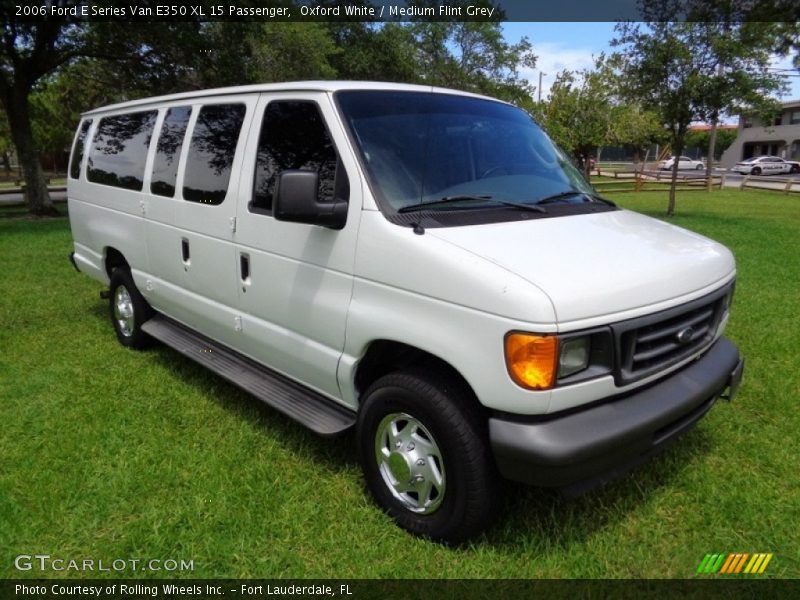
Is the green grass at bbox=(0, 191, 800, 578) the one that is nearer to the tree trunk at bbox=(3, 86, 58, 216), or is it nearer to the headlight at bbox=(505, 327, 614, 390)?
the headlight at bbox=(505, 327, 614, 390)

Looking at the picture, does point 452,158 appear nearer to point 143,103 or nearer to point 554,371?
point 554,371

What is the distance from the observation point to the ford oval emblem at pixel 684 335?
2.76m

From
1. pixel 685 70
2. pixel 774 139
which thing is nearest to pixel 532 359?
pixel 685 70

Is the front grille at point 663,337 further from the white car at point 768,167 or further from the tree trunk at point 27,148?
the white car at point 768,167

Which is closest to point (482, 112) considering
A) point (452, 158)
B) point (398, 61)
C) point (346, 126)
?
point (452, 158)

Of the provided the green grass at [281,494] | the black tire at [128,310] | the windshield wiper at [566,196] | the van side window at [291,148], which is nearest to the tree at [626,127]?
the green grass at [281,494]

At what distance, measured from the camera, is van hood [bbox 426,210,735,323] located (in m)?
2.40

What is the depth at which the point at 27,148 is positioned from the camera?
629 inches

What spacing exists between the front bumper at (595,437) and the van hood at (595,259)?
1.41 feet

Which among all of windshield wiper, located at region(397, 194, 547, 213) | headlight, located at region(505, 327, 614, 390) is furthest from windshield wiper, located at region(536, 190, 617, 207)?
headlight, located at region(505, 327, 614, 390)

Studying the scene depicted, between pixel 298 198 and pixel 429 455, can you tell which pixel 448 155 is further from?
pixel 429 455

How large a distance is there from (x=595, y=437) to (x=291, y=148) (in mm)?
2191

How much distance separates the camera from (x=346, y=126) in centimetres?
306

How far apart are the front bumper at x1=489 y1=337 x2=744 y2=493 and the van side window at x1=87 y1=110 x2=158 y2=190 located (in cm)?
380
